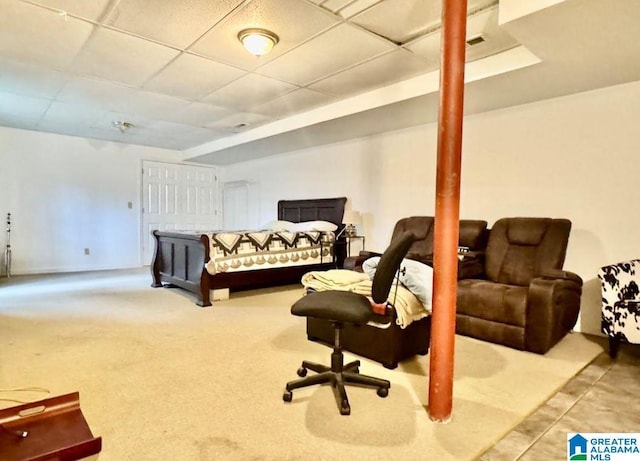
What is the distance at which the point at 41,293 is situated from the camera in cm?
486

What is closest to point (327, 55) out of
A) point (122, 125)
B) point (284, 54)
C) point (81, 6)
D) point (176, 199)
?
point (284, 54)

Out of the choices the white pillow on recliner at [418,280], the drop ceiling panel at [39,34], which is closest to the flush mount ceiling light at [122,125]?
the drop ceiling panel at [39,34]

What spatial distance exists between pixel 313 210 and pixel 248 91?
2.43m

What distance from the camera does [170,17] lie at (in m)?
2.71

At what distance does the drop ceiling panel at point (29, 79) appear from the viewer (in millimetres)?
3635

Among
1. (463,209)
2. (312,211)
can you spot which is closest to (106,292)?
(312,211)

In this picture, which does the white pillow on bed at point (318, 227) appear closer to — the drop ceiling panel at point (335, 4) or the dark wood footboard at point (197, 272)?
the dark wood footboard at point (197, 272)

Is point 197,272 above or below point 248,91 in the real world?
below

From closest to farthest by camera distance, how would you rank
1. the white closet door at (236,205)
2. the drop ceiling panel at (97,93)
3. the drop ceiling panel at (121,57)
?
the drop ceiling panel at (121,57)
the drop ceiling panel at (97,93)
the white closet door at (236,205)

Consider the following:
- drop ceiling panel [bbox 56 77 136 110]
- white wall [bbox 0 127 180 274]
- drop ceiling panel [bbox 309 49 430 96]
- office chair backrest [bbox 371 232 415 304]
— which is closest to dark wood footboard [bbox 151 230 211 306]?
drop ceiling panel [bbox 56 77 136 110]

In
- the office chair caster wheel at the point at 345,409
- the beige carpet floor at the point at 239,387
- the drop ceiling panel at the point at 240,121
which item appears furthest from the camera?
Result: the drop ceiling panel at the point at 240,121

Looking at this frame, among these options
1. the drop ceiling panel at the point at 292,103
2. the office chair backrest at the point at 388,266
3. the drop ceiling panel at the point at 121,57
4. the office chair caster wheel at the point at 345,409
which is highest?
the drop ceiling panel at the point at 121,57

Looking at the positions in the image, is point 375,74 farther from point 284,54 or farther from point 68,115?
point 68,115

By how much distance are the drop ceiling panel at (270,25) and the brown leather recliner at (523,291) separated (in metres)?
2.57
